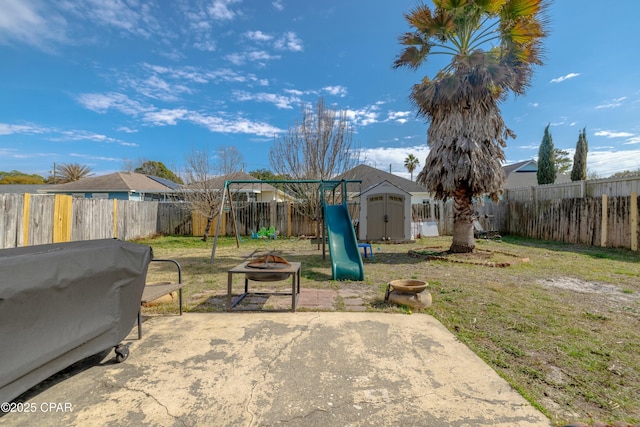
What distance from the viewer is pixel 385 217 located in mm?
13016

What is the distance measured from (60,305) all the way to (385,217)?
39.0ft

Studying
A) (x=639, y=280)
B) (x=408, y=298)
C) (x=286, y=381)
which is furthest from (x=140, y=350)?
(x=639, y=280)

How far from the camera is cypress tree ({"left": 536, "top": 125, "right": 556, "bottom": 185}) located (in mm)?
19269

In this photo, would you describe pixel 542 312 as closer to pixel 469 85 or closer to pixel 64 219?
pixel 469 85

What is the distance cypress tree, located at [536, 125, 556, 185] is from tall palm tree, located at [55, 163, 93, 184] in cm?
4515

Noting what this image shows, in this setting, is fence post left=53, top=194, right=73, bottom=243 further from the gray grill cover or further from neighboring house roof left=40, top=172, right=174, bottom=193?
neighboring house roof left=40, top=172, right=174, bottom=193

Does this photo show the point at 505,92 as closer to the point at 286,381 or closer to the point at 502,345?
the point at 502,345

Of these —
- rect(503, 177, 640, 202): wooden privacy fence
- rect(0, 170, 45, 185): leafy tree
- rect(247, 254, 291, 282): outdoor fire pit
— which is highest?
rect(0, 170, 45, 185): leafy tree

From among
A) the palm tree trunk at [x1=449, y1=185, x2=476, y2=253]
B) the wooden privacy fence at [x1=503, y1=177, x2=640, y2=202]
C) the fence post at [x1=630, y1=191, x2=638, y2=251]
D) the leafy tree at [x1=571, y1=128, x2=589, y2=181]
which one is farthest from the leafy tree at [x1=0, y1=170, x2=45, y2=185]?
the leafy tree at [x1=571, y1=128, x2=589, y2=181]

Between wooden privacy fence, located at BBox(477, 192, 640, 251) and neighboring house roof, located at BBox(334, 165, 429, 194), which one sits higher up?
neighboring house roof, located at BBox(334, 165, 429, 194)

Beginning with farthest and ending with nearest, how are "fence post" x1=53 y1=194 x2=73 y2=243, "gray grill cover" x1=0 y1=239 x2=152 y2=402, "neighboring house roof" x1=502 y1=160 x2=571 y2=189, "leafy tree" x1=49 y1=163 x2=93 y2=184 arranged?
"leafy tree" x1=49 y1=163 x2=93 y2=184, "neighboring house roof" x1=502 y1=160 x2=571 y2=189, "fence post" x1=53 y1=194 x2=73 y2=243, "gray grill cover" x1=0 y1=239 x2=152 y2=402

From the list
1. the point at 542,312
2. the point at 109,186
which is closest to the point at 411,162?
the point at 109,186

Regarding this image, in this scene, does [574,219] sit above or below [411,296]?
above

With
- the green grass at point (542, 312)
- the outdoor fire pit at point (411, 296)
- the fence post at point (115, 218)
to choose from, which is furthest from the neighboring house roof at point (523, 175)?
the fence post at point (115, 218)
